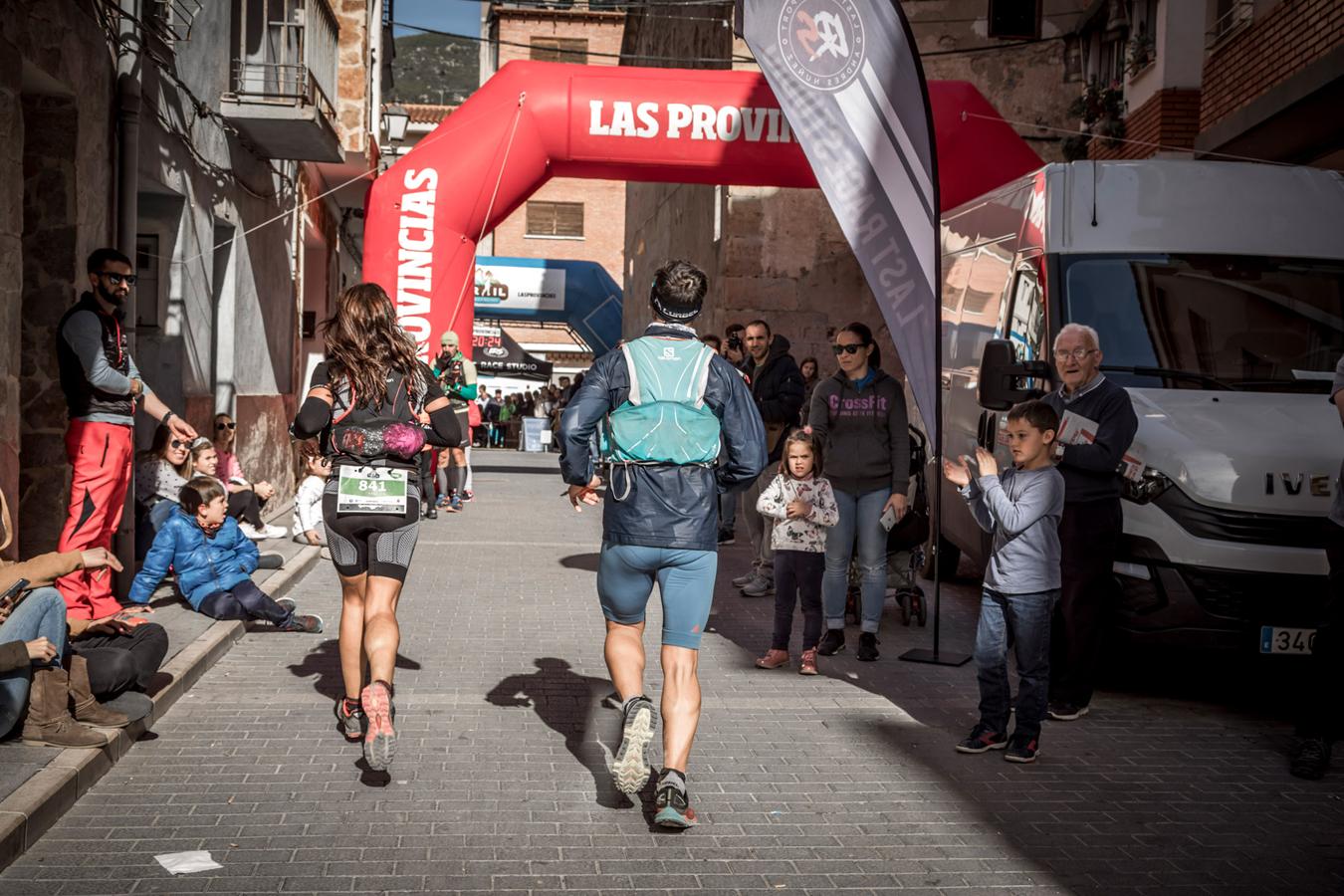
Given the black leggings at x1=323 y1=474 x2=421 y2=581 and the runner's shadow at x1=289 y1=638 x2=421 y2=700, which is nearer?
the black leggings at x1=323 y1=474 x2=421 y2=581

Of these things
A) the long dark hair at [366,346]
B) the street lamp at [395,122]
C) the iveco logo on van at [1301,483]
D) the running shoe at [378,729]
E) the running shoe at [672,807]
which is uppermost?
the street lamp at [395,122]

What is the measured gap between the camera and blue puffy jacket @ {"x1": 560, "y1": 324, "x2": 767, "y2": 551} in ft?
16.1

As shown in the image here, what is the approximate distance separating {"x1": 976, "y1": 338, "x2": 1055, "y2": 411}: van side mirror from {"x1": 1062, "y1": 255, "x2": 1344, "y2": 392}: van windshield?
17.0 inches

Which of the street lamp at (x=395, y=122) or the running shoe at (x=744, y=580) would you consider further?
the street lamp at (x=395, y=122)

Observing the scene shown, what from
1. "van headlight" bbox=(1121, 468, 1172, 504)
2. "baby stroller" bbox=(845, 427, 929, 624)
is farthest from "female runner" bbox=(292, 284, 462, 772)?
"baby stroller" bbox=(845, 427, 929, 624)

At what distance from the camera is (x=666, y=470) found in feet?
16.1

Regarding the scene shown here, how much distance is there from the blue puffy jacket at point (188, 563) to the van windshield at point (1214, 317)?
17.3ft

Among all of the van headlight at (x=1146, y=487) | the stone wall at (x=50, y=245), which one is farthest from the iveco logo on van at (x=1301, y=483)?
the stone wall at (x=50, y=245)

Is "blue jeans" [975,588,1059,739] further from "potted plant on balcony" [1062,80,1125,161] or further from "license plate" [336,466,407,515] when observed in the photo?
"potted plant on balcony" [1062,80,1125,161]

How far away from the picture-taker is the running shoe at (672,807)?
15.5 ft

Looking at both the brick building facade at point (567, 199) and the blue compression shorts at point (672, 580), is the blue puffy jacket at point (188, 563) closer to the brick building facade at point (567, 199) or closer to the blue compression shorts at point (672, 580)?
the blue compression shorts at point (672, 580)

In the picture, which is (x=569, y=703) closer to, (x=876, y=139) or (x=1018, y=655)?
(x=1018, y=655)

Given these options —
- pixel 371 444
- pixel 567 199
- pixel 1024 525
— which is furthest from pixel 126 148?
pixel 567 199

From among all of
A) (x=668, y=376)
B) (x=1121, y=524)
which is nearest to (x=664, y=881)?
(x=668, y=376)
